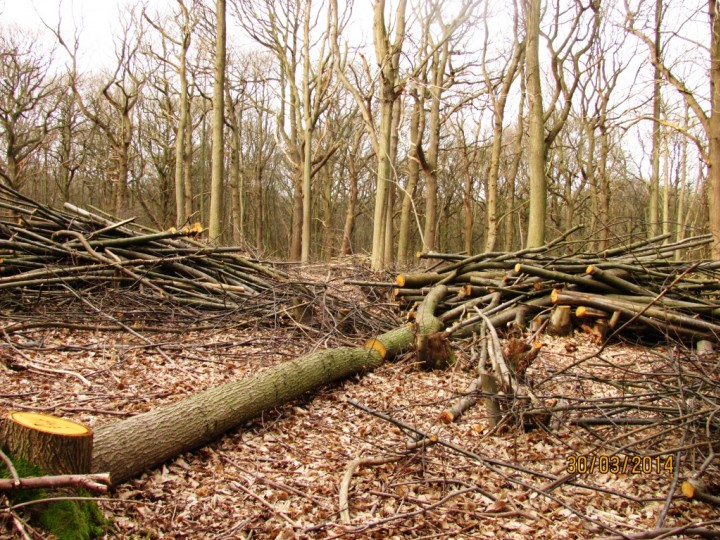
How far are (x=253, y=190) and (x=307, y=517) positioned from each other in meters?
28.4

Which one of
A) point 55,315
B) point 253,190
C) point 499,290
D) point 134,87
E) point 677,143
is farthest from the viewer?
point 253,190

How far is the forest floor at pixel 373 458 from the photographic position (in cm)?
270

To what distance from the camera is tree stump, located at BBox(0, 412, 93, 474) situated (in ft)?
7.27

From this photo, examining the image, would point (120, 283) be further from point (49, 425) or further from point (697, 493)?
point (697, 493)

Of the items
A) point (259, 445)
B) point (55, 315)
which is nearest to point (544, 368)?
point (259, 445)

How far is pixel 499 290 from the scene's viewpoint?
7.14 metres

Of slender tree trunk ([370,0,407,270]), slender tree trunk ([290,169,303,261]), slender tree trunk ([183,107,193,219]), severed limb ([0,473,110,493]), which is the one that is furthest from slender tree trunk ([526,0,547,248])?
slender tree trunk ([183,107,193,219])

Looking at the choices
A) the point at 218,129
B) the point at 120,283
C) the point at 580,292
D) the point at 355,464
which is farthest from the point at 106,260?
the point at 580,292

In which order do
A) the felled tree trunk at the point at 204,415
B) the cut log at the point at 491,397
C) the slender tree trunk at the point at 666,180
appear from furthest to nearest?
the slender tree trunk at the point at 666,180 < the cut log at the point at 491,397 < the felled tree trunk at the point at 204,415

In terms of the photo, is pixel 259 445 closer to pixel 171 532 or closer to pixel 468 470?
pixel 171 532

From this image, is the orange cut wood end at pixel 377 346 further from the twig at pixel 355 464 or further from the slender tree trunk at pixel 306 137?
the slender tree trunk at pixel 306 137

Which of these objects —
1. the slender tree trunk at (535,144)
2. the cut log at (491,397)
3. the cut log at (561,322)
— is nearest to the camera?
the cut log at (491,397)
